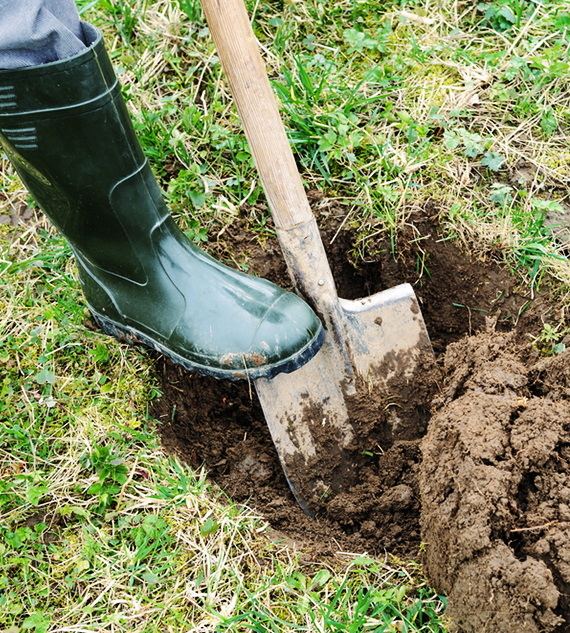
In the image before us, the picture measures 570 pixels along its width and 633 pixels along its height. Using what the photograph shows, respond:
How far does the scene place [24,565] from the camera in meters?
1.51

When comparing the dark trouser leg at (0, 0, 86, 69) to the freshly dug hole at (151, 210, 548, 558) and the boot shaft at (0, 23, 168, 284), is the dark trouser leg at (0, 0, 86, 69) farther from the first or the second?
the freshly dug hole at (151, 210, 548, 558)

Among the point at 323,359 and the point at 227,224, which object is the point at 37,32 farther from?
the point at 323,359

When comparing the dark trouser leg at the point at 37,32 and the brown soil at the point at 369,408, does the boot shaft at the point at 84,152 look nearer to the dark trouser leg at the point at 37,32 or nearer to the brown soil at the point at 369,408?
the dark trouser leg at the point at 37,32

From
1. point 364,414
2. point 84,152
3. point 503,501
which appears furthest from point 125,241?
point 503,501

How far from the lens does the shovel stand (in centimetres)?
163

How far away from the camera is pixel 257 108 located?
147 cm

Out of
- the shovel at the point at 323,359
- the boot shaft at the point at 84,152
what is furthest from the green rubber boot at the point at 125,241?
the shovel at the point at 323,359

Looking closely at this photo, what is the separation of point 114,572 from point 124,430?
1.41 ft

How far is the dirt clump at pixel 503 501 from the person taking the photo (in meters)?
1.21

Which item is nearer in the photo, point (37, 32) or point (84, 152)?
point (37, 32)

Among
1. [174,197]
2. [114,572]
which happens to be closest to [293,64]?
[174,197]

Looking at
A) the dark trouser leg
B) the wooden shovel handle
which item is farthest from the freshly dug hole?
the dark trouser leg

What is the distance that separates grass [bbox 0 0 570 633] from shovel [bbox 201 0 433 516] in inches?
11.3

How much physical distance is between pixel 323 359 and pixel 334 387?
106 millimetres
